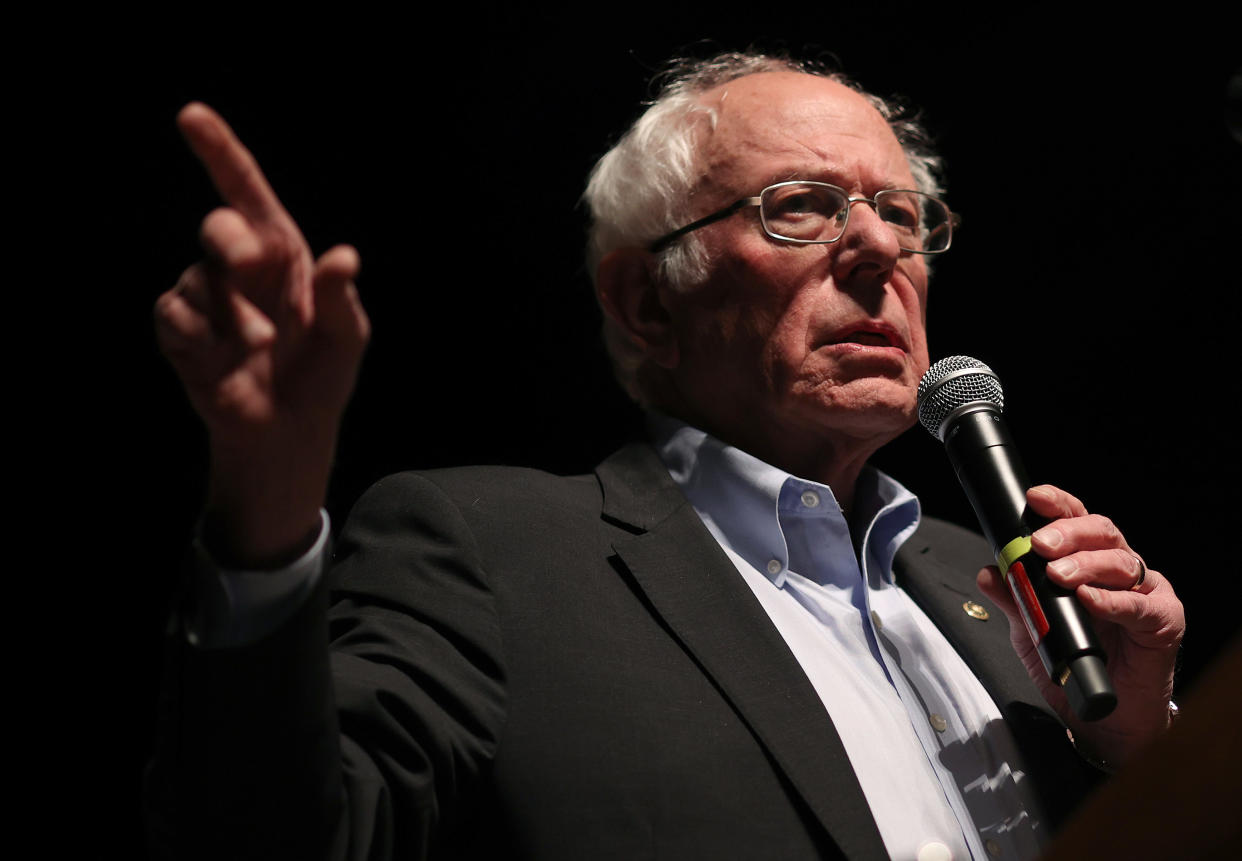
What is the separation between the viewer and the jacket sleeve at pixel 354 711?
3.48 feet

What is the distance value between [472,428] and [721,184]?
94cm

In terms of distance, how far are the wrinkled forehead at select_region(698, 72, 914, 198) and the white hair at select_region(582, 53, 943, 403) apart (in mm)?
55

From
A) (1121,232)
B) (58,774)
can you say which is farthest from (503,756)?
(1121,232)

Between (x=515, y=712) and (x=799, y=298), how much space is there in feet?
3.15

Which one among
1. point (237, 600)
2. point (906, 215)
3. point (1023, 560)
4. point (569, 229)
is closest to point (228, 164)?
point (237, 600)

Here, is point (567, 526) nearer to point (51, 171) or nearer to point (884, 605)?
point (884, 605)

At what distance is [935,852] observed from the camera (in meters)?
1.45

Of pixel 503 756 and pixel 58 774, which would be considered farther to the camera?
pixel 58 774

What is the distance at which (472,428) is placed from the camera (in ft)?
8.89

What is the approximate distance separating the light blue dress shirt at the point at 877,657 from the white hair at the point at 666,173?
34 centimetres

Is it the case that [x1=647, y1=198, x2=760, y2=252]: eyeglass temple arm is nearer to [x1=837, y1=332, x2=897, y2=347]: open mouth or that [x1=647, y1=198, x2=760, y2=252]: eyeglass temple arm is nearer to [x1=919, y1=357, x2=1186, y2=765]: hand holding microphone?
[x1=837, y1=332, x2=897, y2=347]: open mouth

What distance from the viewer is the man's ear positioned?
2232mm

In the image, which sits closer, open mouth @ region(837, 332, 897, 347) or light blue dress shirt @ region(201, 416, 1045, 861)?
light blue dress shirt @ region(201, 416, 1045, 861)

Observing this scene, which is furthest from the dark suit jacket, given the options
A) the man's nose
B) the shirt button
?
the man's nose
